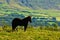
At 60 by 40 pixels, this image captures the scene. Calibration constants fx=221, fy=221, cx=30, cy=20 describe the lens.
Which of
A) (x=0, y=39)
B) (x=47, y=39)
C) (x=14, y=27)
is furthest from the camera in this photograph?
(x=14, y=27)

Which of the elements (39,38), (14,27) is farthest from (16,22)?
(39,38)

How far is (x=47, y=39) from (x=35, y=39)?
88 cm

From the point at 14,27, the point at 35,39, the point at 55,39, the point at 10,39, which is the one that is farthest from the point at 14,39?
the point at 14,27

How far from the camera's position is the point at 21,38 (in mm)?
15094

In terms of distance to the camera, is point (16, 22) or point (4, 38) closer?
point (4, 38)

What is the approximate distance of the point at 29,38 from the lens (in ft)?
49.9

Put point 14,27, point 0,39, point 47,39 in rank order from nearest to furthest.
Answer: point 0,39, point 47,39, point 14,27

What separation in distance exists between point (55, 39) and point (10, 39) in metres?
3.24

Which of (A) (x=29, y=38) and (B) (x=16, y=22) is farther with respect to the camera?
(B) (x=16, y=22)

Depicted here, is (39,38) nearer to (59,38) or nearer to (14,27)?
(59,38)

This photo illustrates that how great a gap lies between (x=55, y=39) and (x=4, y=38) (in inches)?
141

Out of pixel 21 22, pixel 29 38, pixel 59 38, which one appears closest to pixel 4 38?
pixel 29 38

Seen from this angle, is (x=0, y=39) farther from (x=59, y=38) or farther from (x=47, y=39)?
(x=59, y=38)

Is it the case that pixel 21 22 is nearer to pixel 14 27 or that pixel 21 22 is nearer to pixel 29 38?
pixel 14 27
